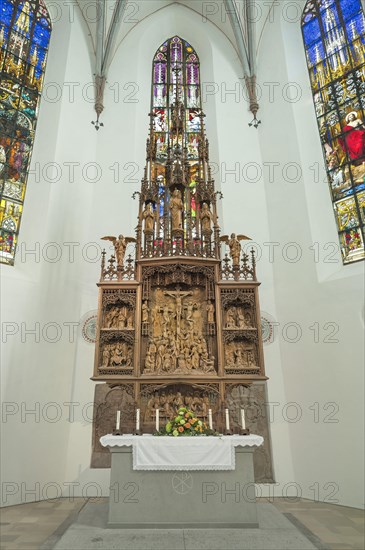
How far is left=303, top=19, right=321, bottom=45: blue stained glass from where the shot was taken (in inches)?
438

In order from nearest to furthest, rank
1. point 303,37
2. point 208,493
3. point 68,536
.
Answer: point 68,536, point 208,493, point 303,37

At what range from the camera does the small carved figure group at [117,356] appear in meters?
7.05

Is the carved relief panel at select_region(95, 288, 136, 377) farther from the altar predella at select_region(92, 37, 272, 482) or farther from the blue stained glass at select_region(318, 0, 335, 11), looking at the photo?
the blue stained glass at select_region(318, 0, 335, 11)

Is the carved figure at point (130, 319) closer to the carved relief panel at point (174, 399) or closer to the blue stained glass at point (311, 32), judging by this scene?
the carved relief panel at point (174, 399)

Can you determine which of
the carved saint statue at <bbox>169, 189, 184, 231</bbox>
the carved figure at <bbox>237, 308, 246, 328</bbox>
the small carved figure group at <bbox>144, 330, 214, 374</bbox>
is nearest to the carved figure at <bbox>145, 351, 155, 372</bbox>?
the small carved figure group at <bbox>144, 330, 214, 374</bbox>

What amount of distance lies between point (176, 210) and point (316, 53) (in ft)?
23.2

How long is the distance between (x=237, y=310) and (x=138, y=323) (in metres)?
1.95

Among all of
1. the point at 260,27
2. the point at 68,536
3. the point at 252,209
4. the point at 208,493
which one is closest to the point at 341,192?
the point at 252,209

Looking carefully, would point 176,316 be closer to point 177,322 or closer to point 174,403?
point 177,322

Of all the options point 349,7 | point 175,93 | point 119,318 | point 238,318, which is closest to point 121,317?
point 119,318

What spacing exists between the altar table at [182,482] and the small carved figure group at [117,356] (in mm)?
1545

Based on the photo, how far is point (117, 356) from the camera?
7113 mm

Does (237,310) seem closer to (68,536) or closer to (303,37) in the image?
(68,536)

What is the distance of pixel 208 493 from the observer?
218 inches
